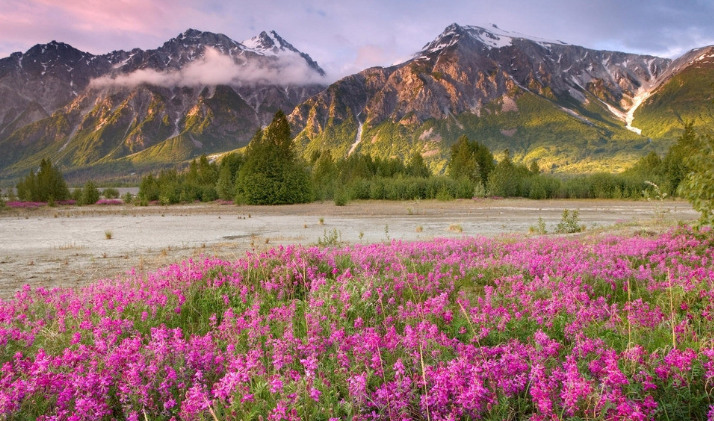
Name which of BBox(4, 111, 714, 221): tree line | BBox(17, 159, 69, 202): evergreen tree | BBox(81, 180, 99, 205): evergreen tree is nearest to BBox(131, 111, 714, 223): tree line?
BBox(4, 111, 714, 221): tree line

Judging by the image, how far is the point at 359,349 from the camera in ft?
10.8

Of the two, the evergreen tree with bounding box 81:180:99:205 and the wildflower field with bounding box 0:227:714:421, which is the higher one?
the evergreen tree with bounding box 81:180:99:205

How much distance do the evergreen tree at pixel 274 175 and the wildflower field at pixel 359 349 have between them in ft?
140

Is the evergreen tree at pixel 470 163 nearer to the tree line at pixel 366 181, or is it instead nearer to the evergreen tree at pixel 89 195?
the tree line at pixel 366 181

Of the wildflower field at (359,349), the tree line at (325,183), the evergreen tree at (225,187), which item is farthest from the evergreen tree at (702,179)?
the evergreen tree at (225,187)

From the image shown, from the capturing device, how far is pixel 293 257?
25.3ft

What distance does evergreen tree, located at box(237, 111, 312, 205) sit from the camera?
162ft

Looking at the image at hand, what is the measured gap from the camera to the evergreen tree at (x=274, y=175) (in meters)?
49.3

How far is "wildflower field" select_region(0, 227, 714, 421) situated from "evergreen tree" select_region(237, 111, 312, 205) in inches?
1675

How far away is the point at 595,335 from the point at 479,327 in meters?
1.09

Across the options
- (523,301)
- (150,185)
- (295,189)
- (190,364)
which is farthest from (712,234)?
(150,185)

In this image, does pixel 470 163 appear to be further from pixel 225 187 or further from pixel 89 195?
pixel 89 195

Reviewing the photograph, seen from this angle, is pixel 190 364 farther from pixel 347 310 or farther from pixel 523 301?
pixel 523 301

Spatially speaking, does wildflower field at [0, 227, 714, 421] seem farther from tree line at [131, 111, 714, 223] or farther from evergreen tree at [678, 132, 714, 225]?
tree line at [131, 111, 714, 223]
